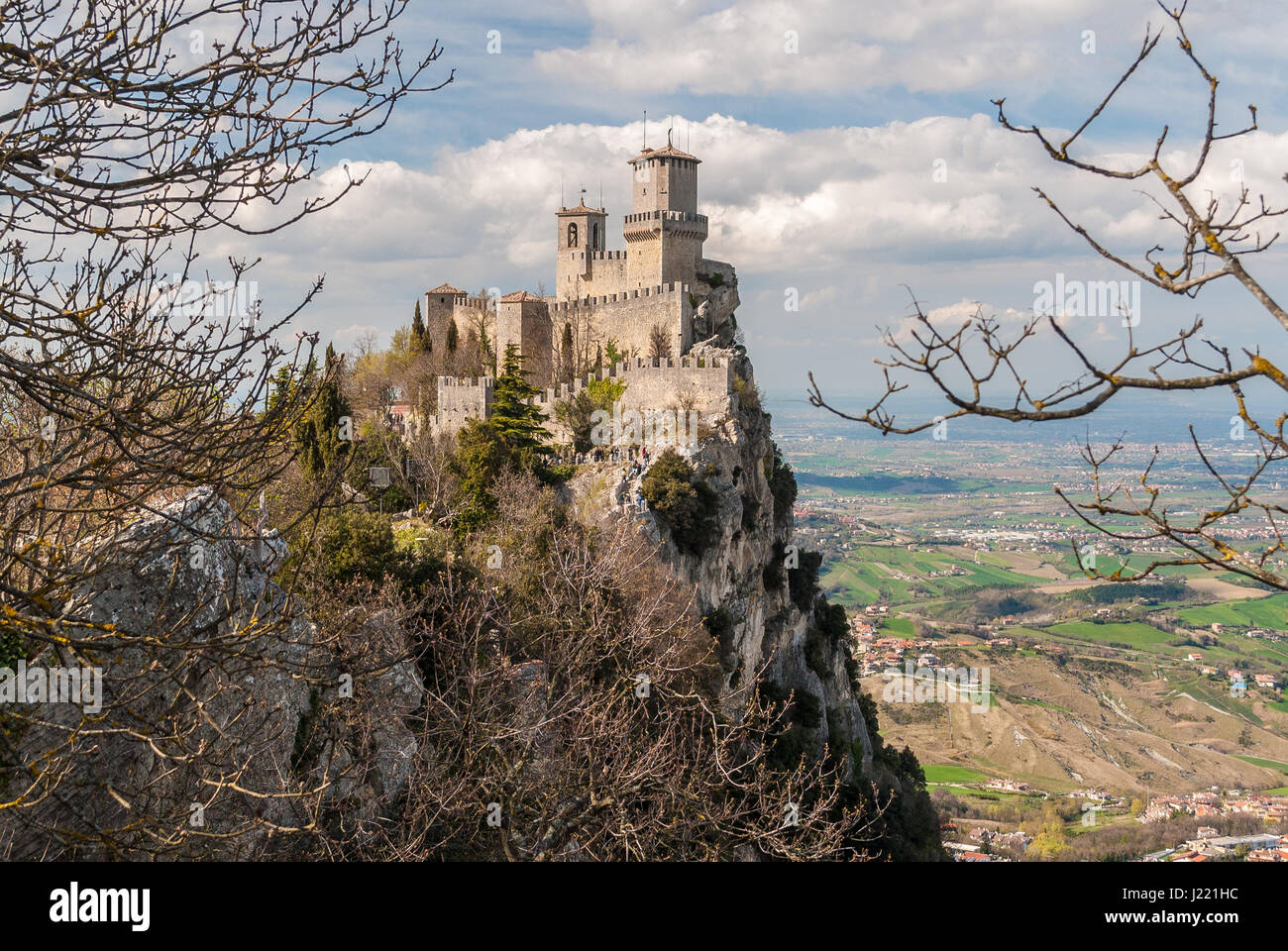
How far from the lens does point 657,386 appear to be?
3209cm

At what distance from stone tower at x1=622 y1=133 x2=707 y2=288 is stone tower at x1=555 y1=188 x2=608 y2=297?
238 cm

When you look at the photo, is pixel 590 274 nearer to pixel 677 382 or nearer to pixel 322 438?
pixel 677 382

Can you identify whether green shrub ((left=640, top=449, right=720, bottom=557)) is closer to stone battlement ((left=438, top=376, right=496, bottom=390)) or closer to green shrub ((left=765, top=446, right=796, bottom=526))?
green shrub ((left=765, top=446, right=796, bottom=526))

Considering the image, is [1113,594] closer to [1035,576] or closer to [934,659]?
[1035,576]

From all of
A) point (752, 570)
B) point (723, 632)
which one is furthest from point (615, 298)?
point (723, 632)

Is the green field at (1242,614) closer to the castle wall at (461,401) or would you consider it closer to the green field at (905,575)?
the green field at (905,575)

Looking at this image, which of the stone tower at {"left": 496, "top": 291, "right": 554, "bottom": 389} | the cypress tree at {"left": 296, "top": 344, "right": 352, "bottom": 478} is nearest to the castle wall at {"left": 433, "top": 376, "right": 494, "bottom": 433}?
the stone tower at {"left": 496, "top": 291, "right": 554, "bottom": 389}

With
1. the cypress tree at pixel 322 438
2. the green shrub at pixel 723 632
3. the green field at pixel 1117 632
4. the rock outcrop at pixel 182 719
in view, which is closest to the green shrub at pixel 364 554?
the rock outcrop at pixel 182 719

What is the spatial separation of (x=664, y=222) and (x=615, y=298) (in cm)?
391

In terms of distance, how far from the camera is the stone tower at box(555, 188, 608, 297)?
42469 mm

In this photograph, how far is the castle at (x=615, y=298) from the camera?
37656mm

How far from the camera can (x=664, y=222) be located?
3956cm
